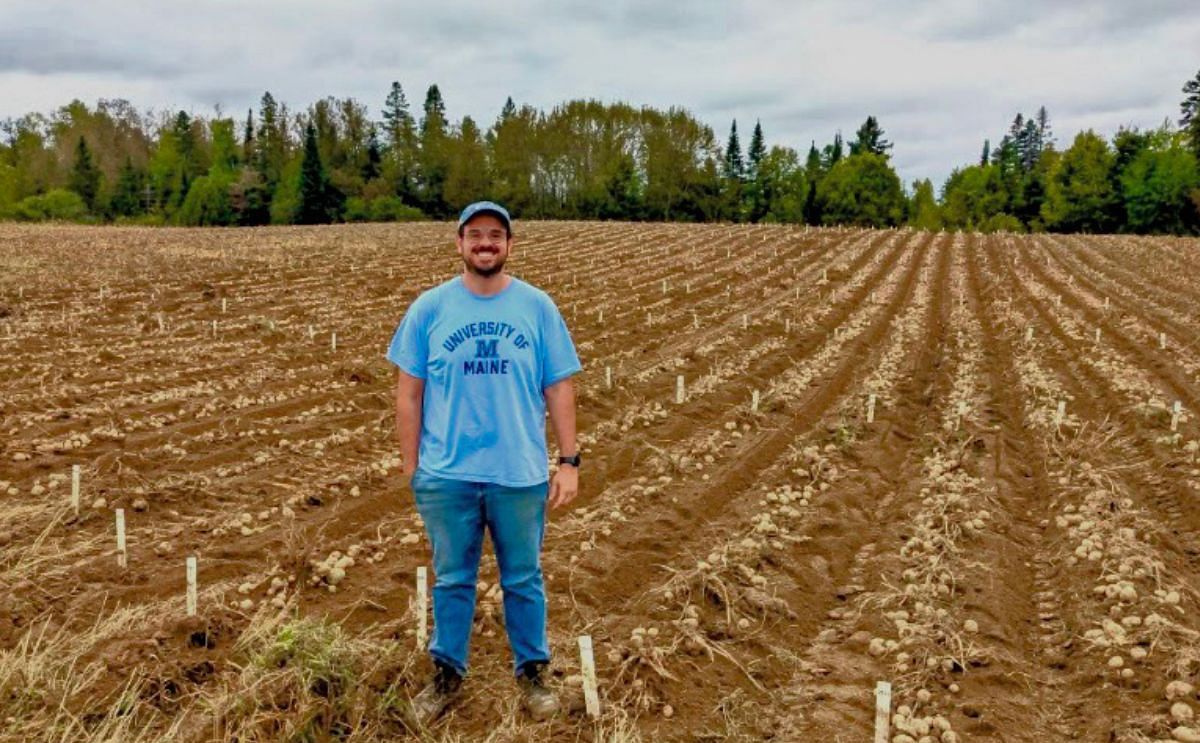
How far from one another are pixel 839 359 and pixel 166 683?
34.5 ft

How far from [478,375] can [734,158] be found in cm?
8303

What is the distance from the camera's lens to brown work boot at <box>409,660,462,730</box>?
3.56 metres

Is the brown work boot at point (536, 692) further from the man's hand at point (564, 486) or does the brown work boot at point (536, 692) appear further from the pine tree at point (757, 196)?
the pine tree at point (757, 196)

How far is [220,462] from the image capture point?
7.41 m

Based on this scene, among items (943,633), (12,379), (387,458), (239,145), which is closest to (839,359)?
(387,458)

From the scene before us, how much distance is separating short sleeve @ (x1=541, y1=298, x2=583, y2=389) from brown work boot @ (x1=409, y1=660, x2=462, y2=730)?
4.42 feet

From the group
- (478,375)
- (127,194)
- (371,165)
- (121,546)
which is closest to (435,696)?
(478,375)

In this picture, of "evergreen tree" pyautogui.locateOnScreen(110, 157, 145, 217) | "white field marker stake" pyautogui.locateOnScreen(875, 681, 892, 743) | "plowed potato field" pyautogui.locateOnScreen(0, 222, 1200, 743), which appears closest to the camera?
"white field marker stake" pyautogui.locateOnScreen(875, 681, 892, 743)

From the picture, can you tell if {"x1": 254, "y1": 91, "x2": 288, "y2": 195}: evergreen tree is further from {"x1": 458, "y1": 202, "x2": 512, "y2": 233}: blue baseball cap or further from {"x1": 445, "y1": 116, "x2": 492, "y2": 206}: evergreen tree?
{"x1": 458, "y1": 202, "x2": 512, "y2": 233}: blue baseball cap

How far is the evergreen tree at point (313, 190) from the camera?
60406 mm

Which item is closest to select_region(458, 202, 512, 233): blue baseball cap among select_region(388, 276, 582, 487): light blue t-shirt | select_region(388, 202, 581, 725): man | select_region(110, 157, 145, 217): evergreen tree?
select_region(388, 202, 581, 725): man

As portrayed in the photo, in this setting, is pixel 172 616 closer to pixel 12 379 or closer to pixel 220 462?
pixel 220 462

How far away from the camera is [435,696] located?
3.67 meters

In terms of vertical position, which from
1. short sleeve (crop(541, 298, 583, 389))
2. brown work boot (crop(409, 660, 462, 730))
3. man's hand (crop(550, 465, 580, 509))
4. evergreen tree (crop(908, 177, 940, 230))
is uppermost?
evergreen tree (crop(908, 177, 940, 230))
